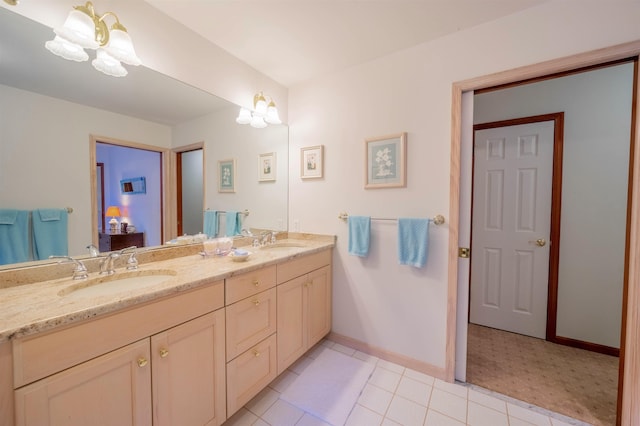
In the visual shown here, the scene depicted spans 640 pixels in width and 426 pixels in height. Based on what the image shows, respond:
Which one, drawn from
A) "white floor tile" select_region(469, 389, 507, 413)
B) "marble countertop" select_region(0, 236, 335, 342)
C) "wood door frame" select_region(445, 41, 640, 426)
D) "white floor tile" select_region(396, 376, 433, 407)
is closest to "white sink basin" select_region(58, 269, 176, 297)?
"marble countertop" select_region(0, 236, 335, 342)

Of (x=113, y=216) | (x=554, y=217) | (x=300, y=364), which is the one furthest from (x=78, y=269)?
(x=554, y=217)

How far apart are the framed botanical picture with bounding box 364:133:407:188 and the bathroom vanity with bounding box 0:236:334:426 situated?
2.85 feet

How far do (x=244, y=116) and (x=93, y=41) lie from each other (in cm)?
95

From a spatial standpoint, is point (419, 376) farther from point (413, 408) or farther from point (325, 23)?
point (325, 23)

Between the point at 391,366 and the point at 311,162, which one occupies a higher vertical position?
the point at 311,162

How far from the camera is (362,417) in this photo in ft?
4.81

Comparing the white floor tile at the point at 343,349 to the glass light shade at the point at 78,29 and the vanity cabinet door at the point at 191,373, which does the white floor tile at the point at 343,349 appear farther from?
the glass light shade at the point at 78,29

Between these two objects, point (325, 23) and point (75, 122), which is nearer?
point (75, 122)

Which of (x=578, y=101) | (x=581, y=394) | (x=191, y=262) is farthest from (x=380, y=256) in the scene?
(x=578, y=101)

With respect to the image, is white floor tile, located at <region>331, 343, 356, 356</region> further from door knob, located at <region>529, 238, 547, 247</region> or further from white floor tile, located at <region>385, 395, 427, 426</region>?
door knob, located at <region>529, 238, 547, 247</region>

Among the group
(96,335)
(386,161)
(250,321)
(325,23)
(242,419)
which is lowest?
(242,419)

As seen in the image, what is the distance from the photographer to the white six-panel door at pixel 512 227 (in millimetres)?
2236

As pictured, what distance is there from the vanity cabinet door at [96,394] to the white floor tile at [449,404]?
155 centimetres

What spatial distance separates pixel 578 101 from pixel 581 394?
2201 millimetres
